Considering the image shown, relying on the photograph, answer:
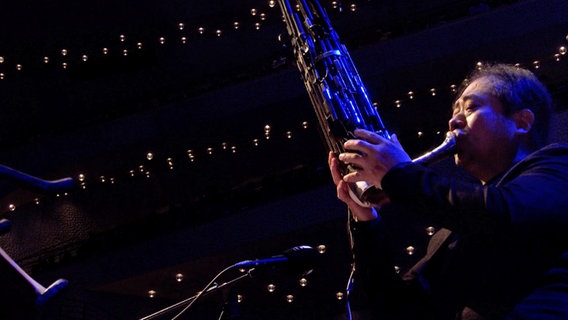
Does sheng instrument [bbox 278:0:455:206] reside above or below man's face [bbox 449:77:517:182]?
above

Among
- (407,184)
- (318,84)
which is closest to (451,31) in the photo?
(318,84)

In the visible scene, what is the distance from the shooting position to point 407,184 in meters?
1.48

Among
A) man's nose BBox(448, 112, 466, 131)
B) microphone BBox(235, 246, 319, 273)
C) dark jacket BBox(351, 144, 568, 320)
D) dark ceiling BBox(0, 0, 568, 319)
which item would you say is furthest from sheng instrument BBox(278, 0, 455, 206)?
dark ceiling BBox(0, 0, 568, 319)

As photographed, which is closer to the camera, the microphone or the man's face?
the man's face

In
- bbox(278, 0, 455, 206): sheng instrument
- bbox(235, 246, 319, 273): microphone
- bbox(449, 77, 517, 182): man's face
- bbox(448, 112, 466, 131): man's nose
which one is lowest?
bbox(235, 246, 319, 273): microphone

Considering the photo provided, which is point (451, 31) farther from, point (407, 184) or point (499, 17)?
point (407, 184)

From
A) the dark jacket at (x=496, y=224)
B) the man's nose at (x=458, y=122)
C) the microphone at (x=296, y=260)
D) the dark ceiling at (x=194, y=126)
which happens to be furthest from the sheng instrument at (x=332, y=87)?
the dark ceiling at (x=194, y=126)

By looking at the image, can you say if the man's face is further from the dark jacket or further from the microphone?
the microphone

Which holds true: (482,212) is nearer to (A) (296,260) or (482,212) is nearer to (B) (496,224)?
(B) (496,224)

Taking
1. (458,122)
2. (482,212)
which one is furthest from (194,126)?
(482,212)

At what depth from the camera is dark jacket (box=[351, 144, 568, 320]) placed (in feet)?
4.62

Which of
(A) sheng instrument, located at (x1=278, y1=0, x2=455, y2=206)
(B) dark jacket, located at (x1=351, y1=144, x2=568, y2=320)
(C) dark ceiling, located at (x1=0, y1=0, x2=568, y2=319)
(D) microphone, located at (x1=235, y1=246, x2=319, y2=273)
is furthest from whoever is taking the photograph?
(C) dark ceiling, located at (x1=0, y1=0, x2=568, y2=319)

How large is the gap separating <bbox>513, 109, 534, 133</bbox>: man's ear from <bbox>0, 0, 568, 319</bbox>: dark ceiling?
260 inches

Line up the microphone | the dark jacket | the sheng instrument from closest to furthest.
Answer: the dark jacket, the sheng instrument, the microphone
